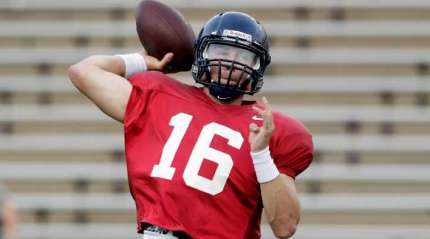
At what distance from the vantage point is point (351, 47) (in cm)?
727

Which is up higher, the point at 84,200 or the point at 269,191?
the point at 269,191

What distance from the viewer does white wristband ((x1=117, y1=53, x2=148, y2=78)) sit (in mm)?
3514

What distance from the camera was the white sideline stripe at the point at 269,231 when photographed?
697 cm

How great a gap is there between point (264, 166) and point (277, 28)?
4.15 metres

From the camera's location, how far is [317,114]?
7191 millimetres

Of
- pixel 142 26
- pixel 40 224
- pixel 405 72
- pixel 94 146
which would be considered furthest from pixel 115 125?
pixel 142 26

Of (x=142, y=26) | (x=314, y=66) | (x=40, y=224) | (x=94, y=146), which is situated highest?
(x=142, y=26)

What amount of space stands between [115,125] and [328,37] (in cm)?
132

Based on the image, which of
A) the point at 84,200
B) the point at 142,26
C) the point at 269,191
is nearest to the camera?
the point at 269,191

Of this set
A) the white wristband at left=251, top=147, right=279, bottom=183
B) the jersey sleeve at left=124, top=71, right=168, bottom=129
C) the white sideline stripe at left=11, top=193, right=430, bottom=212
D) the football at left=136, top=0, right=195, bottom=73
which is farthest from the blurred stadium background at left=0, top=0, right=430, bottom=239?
the white wristband at left=251, top=147, right=279, bottom=183

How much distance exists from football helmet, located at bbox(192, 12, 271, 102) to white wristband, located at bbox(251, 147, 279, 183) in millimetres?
234

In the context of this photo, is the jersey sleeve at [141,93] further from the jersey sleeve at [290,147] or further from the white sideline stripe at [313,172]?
the white sideline stripe at [313,172]

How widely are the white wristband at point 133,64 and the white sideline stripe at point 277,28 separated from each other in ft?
12.1
